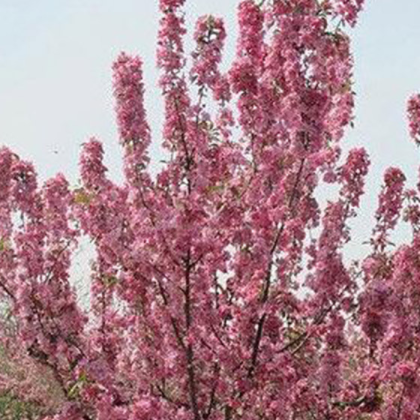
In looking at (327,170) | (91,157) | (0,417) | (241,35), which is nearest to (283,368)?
(327,170)

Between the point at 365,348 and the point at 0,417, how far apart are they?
12981mm

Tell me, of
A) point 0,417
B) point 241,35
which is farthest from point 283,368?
point 0,417

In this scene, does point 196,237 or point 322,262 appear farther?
point 322,262

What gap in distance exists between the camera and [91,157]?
24.4ft

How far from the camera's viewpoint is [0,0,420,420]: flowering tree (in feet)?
23.0

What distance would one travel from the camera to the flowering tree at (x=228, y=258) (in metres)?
7.01

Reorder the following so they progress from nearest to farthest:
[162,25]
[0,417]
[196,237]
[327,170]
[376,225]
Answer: [196,237]
[162,25]
[327,170]
[376,225]
[0,417]

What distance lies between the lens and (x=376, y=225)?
8781 millimetres

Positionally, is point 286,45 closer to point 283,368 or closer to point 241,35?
point 241,35

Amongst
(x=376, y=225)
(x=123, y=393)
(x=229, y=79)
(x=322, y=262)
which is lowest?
(x=123, y=393)

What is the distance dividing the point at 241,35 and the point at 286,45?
2.67 ft

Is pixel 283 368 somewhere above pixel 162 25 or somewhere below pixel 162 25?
below

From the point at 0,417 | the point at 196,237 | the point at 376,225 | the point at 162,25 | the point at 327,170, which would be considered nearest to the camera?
the point at 196,237

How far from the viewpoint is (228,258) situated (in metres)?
7.37
